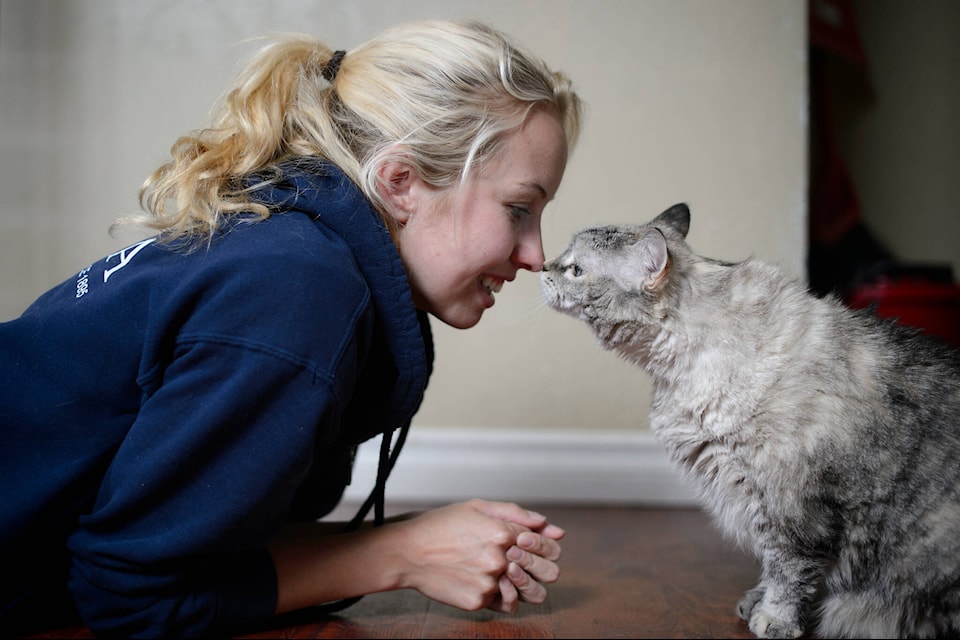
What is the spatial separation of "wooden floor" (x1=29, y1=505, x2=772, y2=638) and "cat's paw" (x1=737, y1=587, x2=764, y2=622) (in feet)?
0.06

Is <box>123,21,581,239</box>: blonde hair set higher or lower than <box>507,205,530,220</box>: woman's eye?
higher

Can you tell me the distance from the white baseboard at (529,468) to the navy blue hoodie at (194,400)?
0.97 metres

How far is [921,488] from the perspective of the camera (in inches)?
43.1

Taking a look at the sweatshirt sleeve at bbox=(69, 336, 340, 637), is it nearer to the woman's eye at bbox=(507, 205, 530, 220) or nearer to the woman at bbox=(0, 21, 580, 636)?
the woman at bbox=(0, 21, 580, 636)

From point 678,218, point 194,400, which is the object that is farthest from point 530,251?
point 194,400

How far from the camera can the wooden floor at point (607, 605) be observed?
3.93 feet

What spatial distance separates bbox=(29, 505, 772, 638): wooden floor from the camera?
47.2 inches

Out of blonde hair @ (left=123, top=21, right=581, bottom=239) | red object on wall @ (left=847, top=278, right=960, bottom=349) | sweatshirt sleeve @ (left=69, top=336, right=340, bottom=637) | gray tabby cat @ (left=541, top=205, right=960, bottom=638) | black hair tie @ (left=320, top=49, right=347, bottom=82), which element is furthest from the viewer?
red object on wall @ (left=847, top=278, right=960, bottom=349)

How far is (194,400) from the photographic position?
948mm

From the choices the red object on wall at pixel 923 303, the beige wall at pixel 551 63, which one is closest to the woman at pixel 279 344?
the beige wall at pixel 551 63

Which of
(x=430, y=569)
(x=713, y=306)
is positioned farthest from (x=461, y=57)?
(x=430, y=569)

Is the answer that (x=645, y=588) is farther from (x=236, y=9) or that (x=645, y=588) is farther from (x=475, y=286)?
(x=236, y=9)

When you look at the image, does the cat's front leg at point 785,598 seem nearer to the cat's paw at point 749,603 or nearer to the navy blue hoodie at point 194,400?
the cat's paw at point 749,603

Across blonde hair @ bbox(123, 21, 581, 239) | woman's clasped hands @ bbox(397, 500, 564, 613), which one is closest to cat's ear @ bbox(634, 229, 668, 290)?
blonde hair @ bbox(123, 21, 581, 239)
